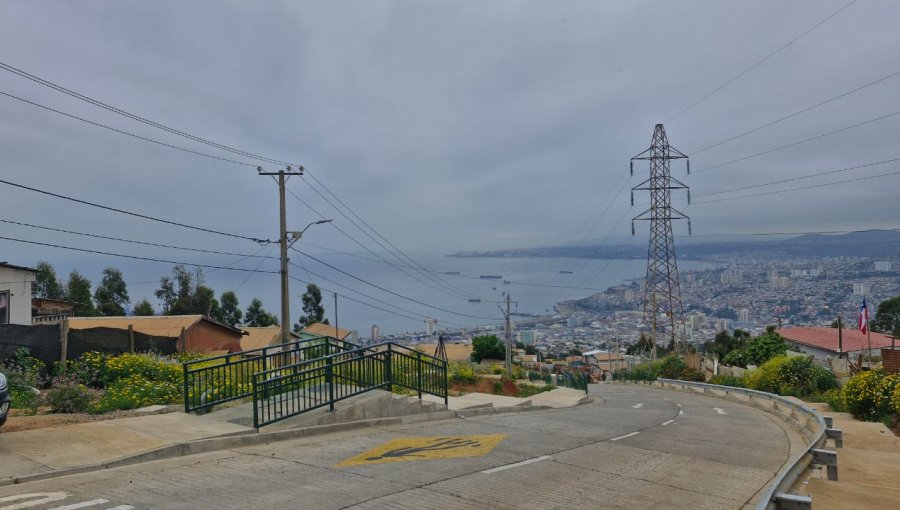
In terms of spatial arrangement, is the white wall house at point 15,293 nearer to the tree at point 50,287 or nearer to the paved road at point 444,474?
the paved road at point 444,474

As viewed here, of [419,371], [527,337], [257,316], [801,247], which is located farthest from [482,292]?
[419,371]

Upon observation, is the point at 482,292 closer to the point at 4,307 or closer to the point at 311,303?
the point at 311,303

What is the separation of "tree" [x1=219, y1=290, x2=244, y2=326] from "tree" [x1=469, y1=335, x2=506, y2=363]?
2482cm

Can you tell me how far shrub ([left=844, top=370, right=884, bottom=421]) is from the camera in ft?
50.0

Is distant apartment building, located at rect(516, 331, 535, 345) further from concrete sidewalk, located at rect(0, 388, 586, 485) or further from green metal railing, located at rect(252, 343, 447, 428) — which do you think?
concrete sidewalk, located at rect(0, 388, 586, 485)

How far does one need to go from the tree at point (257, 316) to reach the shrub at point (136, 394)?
6050 centimetres

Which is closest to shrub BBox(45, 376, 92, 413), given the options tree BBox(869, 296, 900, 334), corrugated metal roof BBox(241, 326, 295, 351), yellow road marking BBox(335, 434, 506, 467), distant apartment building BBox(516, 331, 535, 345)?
yellow road marking BBox(335, 434, 506, 467)

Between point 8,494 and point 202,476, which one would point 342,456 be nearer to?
point 202,476

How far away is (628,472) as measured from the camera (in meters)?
9.17

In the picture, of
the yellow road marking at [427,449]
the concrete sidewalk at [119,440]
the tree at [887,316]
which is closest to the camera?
the concrete sidewalk at [119,440]

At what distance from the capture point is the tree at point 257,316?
7188cm

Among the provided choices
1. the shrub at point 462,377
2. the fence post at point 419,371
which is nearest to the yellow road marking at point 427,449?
the fence post at point 419,371

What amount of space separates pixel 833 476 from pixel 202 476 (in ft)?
25.7

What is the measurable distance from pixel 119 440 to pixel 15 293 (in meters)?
18.9
